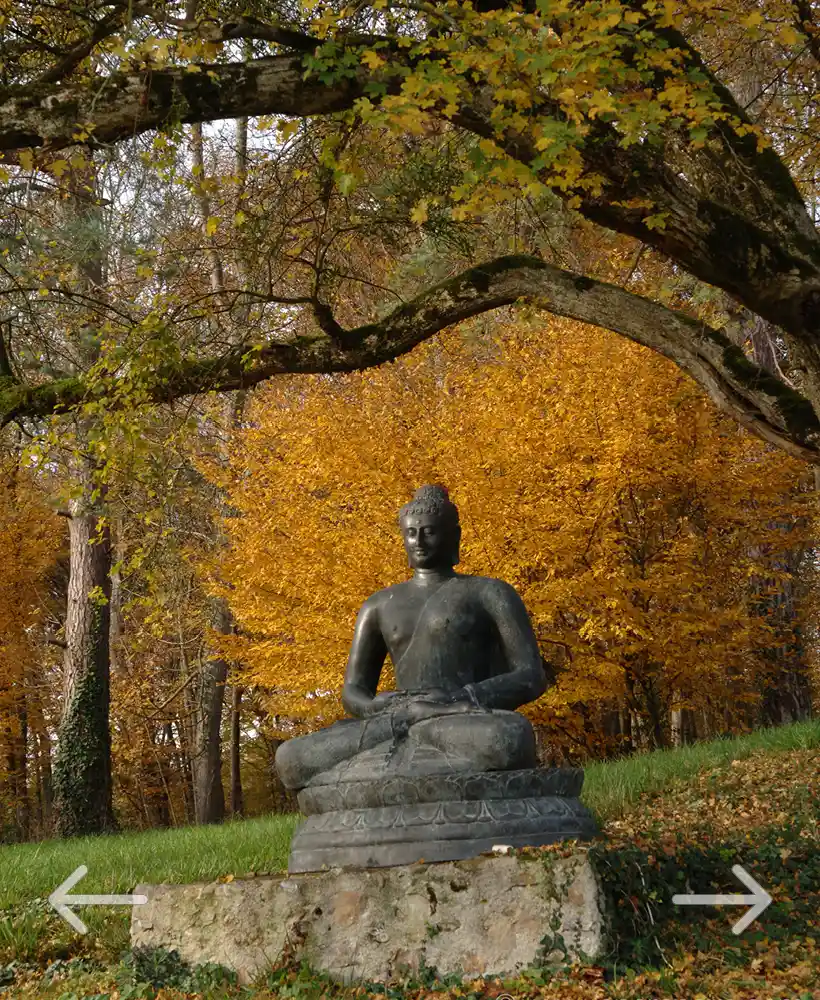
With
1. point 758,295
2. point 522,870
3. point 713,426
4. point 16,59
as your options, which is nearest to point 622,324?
point 758,295

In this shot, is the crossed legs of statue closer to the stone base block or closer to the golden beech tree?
the stone base block

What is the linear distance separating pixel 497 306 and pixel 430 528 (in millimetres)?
2728

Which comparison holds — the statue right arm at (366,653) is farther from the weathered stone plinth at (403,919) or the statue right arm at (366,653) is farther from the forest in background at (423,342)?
the forest in background at (423,342)

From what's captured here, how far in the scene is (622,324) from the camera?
26.3 feet

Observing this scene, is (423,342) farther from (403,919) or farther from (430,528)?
(403,919)

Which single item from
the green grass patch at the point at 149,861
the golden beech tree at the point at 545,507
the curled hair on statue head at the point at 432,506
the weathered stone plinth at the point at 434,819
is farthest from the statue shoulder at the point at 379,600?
the golden beech tree at the point at 545,507

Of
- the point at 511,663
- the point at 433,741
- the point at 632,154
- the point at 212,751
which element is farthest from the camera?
the point at 212,751

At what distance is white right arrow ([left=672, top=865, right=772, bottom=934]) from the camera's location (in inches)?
207

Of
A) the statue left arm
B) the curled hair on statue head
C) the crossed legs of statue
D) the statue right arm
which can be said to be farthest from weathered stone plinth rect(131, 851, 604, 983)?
the curled hair on statue head

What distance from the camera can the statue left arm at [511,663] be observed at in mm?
5992

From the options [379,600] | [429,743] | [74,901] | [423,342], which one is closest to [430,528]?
[379,600]

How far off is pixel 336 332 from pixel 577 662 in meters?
6.22

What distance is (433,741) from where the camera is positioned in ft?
18.9

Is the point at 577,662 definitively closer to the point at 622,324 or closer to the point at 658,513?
the point at 658,513
